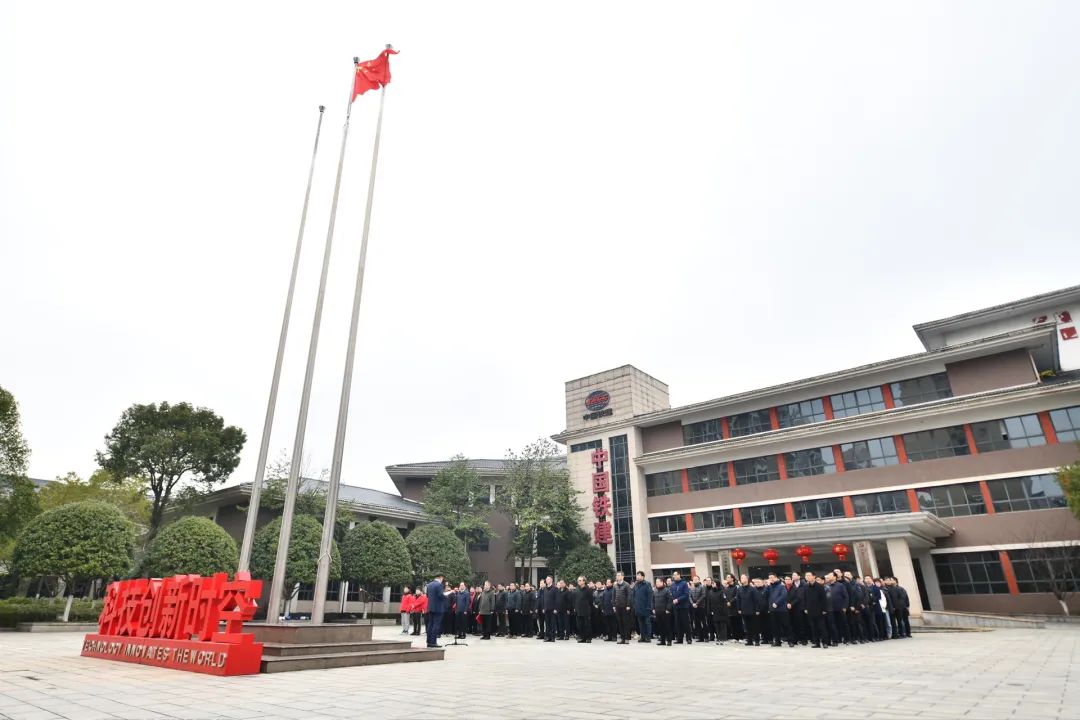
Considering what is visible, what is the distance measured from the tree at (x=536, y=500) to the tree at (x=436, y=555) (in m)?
3.54

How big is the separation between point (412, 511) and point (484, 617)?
16.2 m

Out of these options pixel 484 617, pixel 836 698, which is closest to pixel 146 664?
pixel 836 698

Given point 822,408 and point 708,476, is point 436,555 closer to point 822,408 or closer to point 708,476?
point 708,476

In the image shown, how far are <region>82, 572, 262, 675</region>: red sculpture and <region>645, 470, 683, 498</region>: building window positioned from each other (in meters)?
25.5

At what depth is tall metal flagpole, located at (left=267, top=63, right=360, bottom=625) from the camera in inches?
391

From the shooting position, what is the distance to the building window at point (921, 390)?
82.9ft

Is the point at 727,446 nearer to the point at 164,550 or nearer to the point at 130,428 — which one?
the point at 164,550

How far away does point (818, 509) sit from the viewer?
1038 inches

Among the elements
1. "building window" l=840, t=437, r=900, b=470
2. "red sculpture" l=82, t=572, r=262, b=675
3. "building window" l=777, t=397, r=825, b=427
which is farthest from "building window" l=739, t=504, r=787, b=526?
"red sculpture" l=82, t=572, r=262, b=675

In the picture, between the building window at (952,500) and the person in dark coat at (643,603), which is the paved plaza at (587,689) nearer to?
the person in dark coat at (643,603)

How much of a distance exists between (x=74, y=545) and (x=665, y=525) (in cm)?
2459

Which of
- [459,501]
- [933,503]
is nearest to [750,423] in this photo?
[933,503]

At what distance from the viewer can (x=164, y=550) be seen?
69.1 ft

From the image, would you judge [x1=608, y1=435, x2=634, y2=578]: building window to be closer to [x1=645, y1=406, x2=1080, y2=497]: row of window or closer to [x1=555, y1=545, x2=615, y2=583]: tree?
[x1=555, y1=545, x2=615, y2=583]: tree
